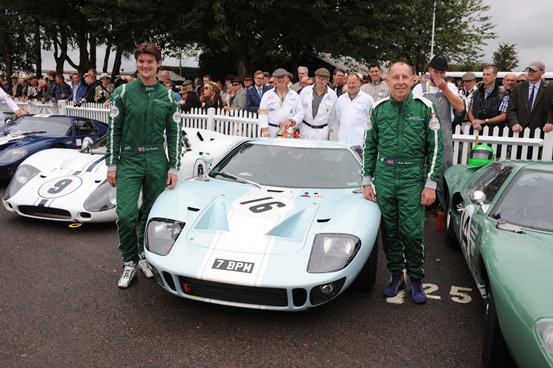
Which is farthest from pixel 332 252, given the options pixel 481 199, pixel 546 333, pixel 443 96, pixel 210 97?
pixel 210 97

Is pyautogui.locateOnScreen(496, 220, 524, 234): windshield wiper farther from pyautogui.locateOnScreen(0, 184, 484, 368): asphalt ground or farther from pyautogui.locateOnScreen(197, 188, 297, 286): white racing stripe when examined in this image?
pyautogui.locateOnScreen(197, 188, 297, 286): white racing stripe

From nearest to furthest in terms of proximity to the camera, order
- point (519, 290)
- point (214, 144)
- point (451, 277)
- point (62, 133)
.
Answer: point (519, 290), point (451, 277), point (214, 144), point (62, 133)

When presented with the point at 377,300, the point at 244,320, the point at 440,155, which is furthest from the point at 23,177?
the point at 440,155

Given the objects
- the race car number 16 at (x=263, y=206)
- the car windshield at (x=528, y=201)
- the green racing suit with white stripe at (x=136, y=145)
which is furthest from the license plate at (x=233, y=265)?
the car windshield at (x=528, y=201)

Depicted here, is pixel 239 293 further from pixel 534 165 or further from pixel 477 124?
pixel 477 124

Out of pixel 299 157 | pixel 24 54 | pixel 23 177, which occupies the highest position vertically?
pixel 24 54

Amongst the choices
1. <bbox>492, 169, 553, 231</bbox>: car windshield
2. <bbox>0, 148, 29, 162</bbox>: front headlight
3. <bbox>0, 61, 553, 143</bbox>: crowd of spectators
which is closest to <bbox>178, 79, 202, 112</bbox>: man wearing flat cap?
<bbox>0, 61, 553, 143</bbox>: crowd of spectators

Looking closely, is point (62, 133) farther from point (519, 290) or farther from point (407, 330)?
point (519, 290)

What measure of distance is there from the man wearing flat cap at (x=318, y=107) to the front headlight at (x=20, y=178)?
335 cm

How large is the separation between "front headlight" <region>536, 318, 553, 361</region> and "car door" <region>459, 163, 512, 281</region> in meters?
1.07

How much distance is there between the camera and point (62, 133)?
7941 millimetres

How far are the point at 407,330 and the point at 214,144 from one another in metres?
4.42

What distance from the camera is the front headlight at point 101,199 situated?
5.15 m

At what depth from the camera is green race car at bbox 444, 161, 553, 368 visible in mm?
2154
